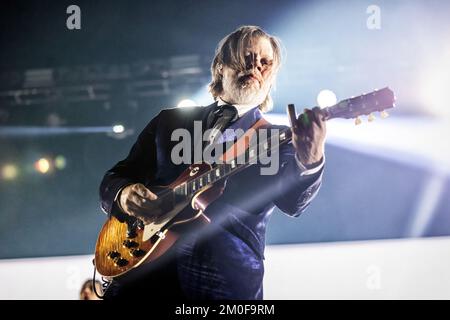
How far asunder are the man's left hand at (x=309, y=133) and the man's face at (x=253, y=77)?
0.40 metres

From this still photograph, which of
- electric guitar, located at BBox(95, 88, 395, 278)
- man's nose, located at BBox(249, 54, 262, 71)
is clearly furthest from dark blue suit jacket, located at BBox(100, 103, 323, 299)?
man's nose, located at BBox(249, 54, 262, 71)

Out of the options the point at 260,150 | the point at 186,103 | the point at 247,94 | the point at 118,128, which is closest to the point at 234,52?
the point at 247,94

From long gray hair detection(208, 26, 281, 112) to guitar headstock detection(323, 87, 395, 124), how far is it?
54cm

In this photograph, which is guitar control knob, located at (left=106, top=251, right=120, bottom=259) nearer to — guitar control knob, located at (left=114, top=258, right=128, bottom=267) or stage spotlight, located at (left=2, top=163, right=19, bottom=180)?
guitar control knob, located at (left=114, top=258, right=128, bottom=267)

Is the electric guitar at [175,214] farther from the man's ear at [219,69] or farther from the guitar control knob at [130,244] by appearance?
the man's ear at [219,69]

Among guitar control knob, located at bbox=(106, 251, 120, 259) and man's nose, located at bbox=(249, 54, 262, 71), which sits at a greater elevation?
man's nose, located at bbox=(249, 54, 262, 71)

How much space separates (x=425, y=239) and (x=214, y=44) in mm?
1349

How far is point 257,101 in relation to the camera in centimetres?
273

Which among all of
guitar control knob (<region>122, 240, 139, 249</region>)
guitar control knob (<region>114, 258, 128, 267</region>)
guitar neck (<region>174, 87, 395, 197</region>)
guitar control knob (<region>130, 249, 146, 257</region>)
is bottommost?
guitar control knob (<region>114, 258, 128, 267</region>)

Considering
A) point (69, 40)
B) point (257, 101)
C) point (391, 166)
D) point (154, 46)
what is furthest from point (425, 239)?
point (69, 40)

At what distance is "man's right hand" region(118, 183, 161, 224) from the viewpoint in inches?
101

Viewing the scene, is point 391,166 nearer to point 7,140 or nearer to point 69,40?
point 69,40

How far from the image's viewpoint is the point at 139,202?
2609 mm

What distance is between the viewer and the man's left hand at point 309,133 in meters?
2.35
